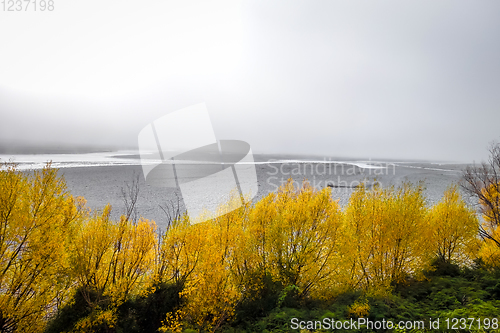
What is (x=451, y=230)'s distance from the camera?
1922 cm

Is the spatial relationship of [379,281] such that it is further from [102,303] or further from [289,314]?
[102,303]

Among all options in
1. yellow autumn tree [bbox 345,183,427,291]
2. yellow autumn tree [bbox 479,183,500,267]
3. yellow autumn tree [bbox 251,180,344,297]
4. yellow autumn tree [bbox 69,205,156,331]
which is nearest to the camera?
yellow autumn tree [bbox 69,205,156,331]

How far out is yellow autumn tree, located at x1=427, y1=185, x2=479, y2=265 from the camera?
19031mm

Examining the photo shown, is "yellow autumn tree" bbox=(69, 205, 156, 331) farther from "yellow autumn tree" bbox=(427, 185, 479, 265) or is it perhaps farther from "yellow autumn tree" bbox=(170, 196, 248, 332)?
"yellow autumn tree" bbox=(427, 185, 479, 265)

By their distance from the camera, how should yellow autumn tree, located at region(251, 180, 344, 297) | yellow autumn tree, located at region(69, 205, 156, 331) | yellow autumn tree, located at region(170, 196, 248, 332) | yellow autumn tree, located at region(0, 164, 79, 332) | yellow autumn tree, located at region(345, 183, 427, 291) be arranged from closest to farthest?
yellow autumn tree, located at region(0, 164, 79, 332) → yellow autumn tree, located at region(69, 205, 156, 331) → yellow autumn tree, located at region(170, 196, 248, 332) → yellow autumn tree, located at region(345, 183, 427, 291) → yellow autumn tree, located at region(251, 180, 344, 297)

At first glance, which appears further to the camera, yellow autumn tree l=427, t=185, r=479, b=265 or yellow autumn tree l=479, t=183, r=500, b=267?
yellow autumn tree l=427, t=185, r=479, b=265

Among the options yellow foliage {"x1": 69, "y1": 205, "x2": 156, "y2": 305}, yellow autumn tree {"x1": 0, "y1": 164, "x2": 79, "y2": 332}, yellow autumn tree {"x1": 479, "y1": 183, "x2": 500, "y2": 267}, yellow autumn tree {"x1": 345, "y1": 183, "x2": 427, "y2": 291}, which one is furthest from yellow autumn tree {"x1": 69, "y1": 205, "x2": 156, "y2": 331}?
yellow autumn tree {"x1": 479, "y1": 183, "x2": 500, "y2": 267}

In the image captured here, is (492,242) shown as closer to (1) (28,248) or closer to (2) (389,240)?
(2) (389,240)

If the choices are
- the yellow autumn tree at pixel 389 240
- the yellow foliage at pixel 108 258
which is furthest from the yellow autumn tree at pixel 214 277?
the yellow autumn tree at pixel 389 240

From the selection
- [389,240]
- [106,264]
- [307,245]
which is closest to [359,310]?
[307,245]

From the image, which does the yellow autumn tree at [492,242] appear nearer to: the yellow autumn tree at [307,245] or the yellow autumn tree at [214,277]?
the yellow autumn tree at [307,245]

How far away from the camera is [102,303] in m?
13.5

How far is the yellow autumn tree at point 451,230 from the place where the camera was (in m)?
19.0

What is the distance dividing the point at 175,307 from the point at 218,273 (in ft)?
11.3
